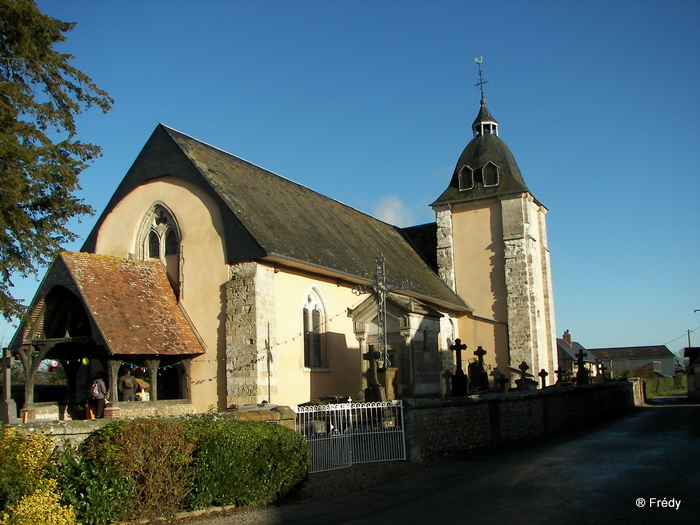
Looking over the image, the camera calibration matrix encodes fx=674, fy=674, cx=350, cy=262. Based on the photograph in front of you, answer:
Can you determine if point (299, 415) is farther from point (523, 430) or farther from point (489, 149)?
point (489, 149)

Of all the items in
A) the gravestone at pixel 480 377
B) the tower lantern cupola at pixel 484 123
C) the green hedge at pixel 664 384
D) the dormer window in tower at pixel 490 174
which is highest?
the tower lantern cupola at pixel 484 123

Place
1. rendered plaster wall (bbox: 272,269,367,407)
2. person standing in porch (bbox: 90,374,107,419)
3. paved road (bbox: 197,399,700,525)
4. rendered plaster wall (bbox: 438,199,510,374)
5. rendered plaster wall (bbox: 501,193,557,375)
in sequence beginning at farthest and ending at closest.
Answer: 1. rendered plaster wall (bbox: 438,199,510,374)
2. rendered plaster wall (bbox: 501,193,557,375)
3. rendered plaster wall (bbox: 272,269,367,407)
4. person standing in porch (bbox: 90,374,107,419)
5. paved road (bbox: 197,399,700,525)

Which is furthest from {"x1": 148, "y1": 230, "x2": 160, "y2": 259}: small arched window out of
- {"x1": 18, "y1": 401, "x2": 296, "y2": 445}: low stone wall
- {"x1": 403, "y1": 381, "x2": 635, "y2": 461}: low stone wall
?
{"x1": 403, "y1": 381, "x2": 635, "y2": 461}: low stone wall

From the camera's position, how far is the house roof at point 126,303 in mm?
16250

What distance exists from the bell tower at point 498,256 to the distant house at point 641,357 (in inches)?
3011

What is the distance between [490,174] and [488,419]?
17.7m

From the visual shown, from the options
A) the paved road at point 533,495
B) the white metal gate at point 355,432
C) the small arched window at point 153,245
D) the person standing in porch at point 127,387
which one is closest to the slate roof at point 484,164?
the small arched window at point 153,245

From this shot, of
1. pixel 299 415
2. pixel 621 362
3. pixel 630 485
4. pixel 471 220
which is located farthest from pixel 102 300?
pixel 621 362

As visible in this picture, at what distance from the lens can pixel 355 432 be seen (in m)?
13.6

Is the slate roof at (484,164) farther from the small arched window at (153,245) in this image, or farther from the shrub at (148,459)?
the shrub at (148,459)

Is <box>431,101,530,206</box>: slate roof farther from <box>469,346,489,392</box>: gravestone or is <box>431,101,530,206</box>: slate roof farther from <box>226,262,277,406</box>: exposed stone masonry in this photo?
<box>226,262,277,406</box>: exposed stone masonry

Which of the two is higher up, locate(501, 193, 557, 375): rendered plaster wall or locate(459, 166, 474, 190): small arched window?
locate(459, 166, 474, 190): small arched window

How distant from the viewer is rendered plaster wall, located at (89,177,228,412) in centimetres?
1833

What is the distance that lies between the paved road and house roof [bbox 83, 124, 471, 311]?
7908mm
